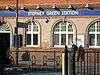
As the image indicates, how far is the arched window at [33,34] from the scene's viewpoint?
40.1m

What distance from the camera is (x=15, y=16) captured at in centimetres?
4019

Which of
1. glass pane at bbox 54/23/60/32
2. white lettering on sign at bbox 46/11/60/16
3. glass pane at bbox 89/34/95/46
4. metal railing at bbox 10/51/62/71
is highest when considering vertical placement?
white lettering on sign at bbox 46/11/60/16

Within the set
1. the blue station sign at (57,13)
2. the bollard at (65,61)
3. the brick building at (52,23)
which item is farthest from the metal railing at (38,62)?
the blue station sign at (57,13)

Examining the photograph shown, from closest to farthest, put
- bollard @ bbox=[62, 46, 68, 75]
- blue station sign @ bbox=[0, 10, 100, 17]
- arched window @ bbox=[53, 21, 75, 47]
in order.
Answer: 1. bollard @ bbox=[62, 46, 68, 75]
2. blue station sign @ bbox=[0, 10, 100, 17]
3. arched window @ bbox=[53, 21, 75, 47]

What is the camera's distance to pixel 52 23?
3962cm

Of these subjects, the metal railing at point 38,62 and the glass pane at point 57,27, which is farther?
the glass pane at point 57,27

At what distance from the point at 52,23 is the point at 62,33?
54.1 inches

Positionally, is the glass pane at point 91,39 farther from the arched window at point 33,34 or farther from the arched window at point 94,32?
the arched window at point 33,34

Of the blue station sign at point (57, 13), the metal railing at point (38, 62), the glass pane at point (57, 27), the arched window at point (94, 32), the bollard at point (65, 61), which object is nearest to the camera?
the bollard at point (65, 61)

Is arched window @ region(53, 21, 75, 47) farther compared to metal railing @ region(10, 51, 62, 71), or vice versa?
arched window @ region(53, 21, 75, 47)

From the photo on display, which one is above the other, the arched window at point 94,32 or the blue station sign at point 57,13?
the blue station sign at point 57,13

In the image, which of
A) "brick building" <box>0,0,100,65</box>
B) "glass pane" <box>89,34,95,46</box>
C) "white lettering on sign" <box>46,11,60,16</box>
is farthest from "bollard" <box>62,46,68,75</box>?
"white lettering on sign" <box>46,11,60,16</box>

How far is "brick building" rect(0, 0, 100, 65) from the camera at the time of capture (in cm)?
3881

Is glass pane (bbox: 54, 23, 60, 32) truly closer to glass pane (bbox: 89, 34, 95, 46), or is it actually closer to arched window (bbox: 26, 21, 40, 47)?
Answer: arched window (bbox: 26, 21, 40, 47)
